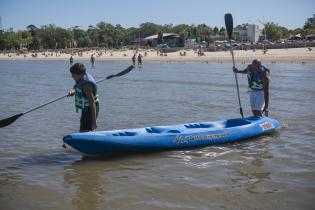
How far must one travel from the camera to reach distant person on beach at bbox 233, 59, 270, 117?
8.61 metres

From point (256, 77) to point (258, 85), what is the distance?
0.17 m

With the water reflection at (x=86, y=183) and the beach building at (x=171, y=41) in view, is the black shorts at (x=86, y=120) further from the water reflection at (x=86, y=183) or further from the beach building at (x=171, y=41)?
the beach building at (x=171, y=41)

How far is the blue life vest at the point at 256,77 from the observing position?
8.65 metres

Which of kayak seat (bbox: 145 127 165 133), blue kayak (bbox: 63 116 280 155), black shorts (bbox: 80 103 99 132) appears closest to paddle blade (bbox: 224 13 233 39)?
blue kayak (bbox: 63 116 280 155)

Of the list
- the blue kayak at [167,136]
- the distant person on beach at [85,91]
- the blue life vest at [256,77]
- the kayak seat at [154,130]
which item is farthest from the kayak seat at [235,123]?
the distant person on beach at [85,91]

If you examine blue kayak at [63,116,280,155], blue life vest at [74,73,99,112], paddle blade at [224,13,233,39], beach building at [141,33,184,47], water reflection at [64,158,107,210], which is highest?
beach building at [141,33,184,47]

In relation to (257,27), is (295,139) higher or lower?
lower

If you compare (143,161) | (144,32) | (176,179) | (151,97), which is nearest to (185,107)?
(151,97)

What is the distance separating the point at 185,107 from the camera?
13664 millimetres

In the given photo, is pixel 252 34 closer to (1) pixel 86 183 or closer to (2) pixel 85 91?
(2) pixel 85 91

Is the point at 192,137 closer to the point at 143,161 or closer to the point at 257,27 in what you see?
the point at 143,161

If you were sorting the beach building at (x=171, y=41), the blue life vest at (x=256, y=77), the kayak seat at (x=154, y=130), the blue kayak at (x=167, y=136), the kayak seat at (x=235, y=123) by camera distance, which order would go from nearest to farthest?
the blue kayak at (x=167, y=136)
the kayak seat at (x=154, y=130)
the kayak seat at (x=235, y=123)
the blue life vest at (x=256, y=77)
the beach building at (x=171, y=41)

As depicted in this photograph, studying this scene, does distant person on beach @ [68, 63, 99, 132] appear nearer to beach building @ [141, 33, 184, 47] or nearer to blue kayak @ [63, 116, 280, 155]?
blue kayak @ [63, 116, 280, 155]

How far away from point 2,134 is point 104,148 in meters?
3.43
